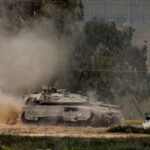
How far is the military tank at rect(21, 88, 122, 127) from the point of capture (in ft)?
95.6

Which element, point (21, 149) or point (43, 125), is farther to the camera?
point (43, 125)

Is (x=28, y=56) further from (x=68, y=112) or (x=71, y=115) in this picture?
(x=71, y=115)

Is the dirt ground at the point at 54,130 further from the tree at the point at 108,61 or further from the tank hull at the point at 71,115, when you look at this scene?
the tree at the point at 108,61

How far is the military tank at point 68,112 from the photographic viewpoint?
2914 cm

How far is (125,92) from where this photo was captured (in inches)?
1444

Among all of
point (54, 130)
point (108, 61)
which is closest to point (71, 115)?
point (54, 130)

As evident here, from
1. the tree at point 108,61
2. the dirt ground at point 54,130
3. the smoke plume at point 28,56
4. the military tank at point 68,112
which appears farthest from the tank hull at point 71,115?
the tree at point 108,61

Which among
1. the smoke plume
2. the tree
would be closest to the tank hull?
the smoke plume

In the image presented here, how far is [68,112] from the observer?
2922 centimetres

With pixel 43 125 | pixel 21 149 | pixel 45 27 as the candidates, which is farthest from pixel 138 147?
pixel 45 27

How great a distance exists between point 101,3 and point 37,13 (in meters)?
3.54

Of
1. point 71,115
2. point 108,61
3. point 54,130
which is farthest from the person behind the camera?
point 108,61

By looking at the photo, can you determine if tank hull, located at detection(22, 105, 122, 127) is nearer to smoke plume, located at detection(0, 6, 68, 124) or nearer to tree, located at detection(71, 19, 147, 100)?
smoke plume, located at detection(0, 6, 68, 124)

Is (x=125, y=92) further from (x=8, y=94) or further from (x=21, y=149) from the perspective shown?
(x=21, y=149)
